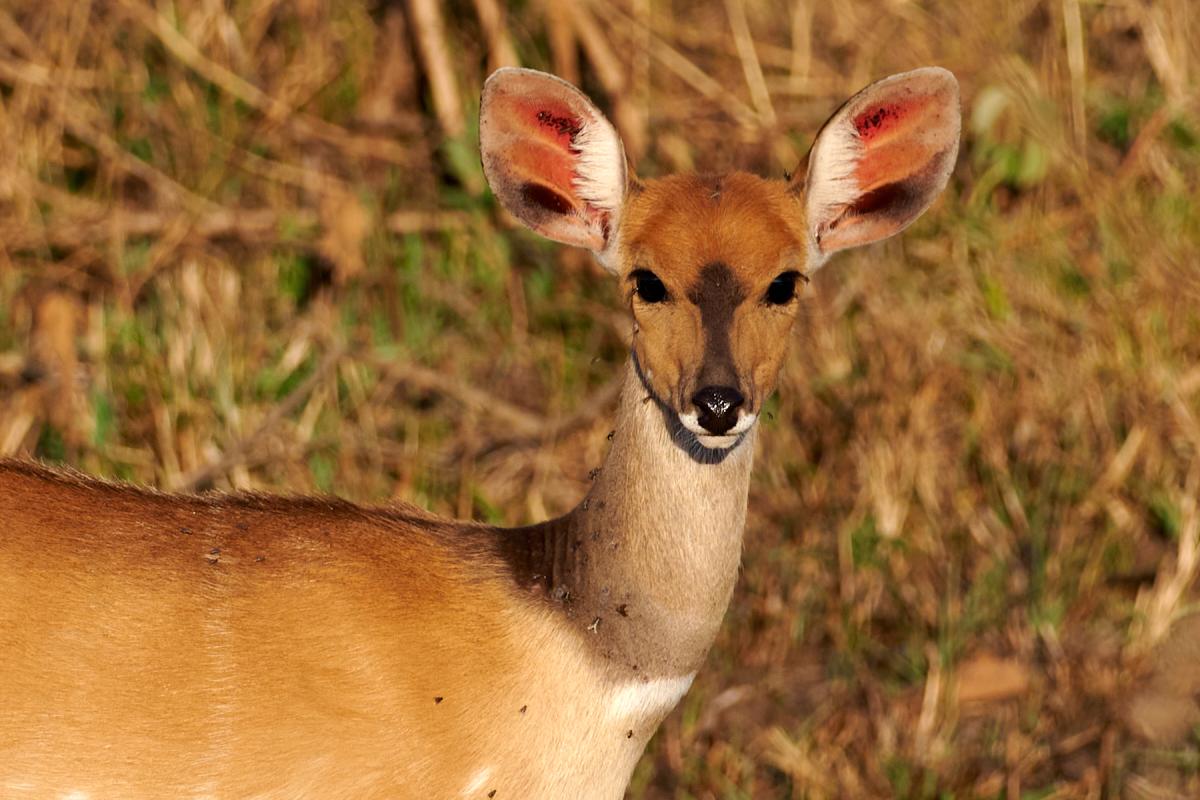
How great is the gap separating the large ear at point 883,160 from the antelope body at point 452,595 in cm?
2

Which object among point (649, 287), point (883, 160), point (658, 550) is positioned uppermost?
point (883, 160)

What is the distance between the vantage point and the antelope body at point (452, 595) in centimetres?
383

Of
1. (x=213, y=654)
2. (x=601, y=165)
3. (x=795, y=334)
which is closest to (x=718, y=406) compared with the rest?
(x=601, y=165)

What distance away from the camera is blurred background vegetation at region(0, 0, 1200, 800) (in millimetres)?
5688

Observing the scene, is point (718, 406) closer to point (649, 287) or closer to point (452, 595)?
point (649, 287)

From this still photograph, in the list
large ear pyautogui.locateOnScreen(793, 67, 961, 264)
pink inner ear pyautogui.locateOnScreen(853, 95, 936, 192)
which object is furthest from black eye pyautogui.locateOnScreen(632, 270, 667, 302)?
pink inner ear pyautogui.locateOnScreen(853, 95, 936, 192)

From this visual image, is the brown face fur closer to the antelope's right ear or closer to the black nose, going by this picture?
the black nose

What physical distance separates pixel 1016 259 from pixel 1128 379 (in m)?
0.71

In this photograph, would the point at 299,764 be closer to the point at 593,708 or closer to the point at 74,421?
the point at 593,708

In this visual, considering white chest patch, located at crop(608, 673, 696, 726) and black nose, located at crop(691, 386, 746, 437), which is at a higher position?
black nose, located at crop(691, 386, 746, 437)

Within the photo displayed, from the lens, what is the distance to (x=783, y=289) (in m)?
4.09

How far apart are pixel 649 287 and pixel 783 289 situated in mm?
284

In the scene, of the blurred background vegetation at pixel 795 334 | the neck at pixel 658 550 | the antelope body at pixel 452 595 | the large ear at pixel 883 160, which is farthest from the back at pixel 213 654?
the blurred background vegetation at pixel 795 334

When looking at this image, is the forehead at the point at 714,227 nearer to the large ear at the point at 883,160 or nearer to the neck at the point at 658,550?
the large ear at the point at 883,160
